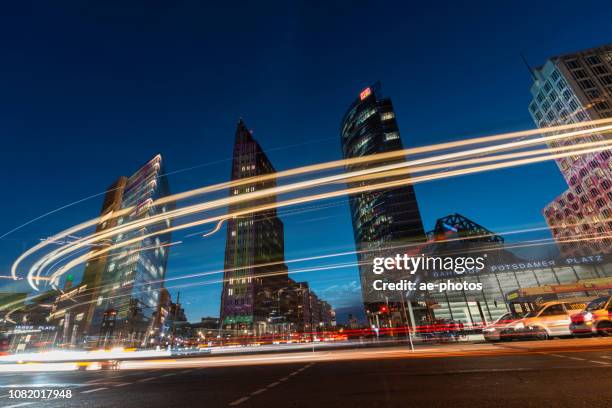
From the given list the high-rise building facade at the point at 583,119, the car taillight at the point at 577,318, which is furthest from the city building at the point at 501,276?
the high-rise building facade at the point at 583,119

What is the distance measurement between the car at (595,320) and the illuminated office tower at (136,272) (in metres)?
80.6

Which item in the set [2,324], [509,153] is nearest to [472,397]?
[509,153]

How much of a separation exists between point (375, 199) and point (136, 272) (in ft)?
→ 269

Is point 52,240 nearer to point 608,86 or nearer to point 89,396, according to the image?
point 89,396

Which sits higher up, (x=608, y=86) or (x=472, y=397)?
(x=608, y=86)

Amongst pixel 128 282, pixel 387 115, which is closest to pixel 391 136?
pixel 387 115

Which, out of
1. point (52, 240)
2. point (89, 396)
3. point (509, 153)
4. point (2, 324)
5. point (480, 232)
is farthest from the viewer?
point (2, 324)

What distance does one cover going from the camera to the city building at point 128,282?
88000 mm

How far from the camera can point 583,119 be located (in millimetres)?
75375

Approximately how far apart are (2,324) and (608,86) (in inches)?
6068

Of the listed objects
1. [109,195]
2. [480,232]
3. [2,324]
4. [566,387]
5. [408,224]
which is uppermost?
[109,195]

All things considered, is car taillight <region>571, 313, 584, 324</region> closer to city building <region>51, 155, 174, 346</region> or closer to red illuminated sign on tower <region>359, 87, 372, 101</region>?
city building <region>51, 155, 174, 346</region>

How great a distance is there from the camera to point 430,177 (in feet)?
56.2

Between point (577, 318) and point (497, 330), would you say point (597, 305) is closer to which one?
point (577, 318)
